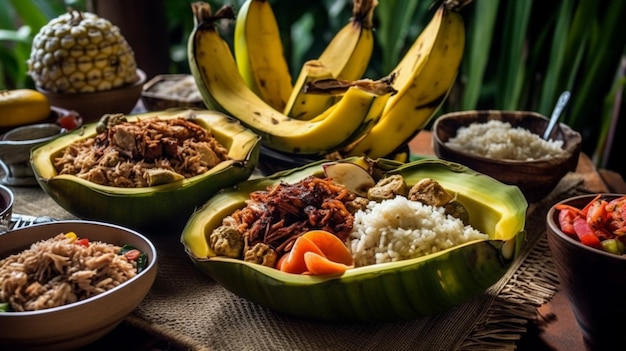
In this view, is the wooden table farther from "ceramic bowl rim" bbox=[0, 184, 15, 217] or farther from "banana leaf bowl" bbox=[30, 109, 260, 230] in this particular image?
"ceramic bowl rim" bbox=[0, 184, 15, 217]

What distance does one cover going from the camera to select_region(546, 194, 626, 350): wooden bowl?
86cm

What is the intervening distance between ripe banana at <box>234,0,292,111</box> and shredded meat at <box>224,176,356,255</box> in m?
0.66

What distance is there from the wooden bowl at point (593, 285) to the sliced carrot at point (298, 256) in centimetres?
37

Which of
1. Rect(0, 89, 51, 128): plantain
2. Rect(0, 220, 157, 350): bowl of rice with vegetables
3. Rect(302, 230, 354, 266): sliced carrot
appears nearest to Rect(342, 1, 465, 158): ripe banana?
Rect(302, 230, 354, 266): sliced carrot

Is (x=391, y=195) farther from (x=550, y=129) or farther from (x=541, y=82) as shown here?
(x=541, y=82)

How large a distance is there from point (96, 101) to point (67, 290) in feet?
3.37

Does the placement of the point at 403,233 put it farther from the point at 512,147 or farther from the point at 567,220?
the point at 512,147

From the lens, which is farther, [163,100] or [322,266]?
[163,100]

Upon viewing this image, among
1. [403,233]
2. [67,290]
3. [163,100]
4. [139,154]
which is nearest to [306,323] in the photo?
[403,233]

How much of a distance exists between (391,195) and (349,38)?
2.37 ft

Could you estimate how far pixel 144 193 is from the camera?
117 centimetres

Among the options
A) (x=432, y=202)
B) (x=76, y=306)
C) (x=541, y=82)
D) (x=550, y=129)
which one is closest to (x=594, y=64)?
(x=541, y=82)

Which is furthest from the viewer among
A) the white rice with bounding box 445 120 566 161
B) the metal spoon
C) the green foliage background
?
the green foliage background

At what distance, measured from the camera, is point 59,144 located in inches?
54.7
